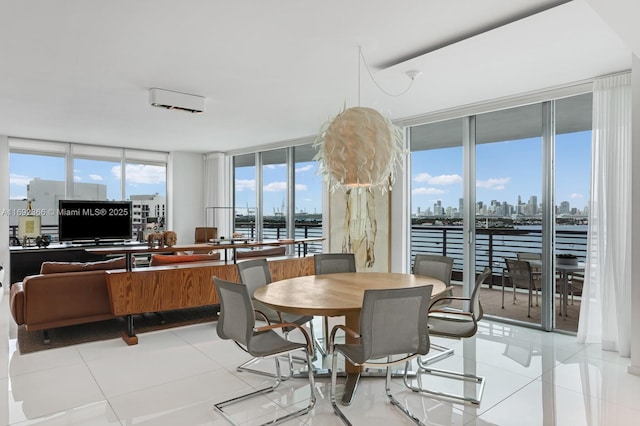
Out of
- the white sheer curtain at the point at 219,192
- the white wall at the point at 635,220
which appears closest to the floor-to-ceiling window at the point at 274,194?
the white sheer curtain at the point at 219,192

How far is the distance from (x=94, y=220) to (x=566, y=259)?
25.6ft

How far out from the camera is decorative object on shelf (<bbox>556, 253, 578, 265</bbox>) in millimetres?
4526

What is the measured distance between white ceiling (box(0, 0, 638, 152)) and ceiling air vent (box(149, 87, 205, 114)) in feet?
0.25

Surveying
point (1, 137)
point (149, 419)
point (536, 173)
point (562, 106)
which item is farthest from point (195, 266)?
point (1, 137)

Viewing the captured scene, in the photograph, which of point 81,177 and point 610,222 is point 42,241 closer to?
point 81,177

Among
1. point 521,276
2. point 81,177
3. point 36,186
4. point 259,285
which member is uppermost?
point 81,177

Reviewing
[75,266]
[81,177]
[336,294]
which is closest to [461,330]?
[336,294]

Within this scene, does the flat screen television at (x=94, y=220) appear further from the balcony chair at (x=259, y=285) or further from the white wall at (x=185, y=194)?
the balcony chair at (x=259, y=285)

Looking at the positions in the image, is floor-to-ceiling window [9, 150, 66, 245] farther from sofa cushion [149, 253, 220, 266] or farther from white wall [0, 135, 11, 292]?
sofa cushion [149, 253, 220, 266]

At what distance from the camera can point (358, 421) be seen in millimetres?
2543

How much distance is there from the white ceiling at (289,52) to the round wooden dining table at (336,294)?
6.28 feet

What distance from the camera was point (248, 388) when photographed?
3039 millimetres

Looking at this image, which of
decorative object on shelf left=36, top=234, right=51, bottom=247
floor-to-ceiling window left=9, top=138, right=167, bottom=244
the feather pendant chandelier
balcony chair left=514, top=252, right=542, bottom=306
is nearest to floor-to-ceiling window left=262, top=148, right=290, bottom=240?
floor-to-ceiling window left=9, top=138, right=167, bottom=244

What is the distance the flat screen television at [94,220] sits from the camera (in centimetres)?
754
